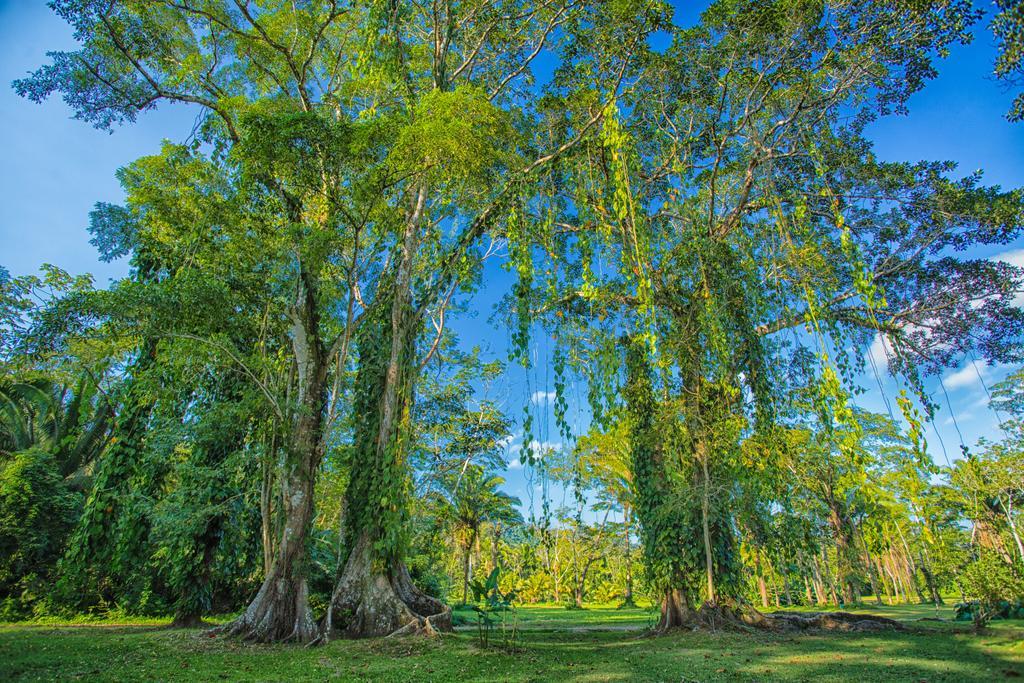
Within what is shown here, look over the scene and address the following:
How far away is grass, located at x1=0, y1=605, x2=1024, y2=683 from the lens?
4.08 metres

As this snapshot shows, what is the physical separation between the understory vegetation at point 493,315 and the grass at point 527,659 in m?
0.08

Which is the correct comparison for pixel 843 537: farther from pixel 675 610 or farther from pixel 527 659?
pixel 527 659

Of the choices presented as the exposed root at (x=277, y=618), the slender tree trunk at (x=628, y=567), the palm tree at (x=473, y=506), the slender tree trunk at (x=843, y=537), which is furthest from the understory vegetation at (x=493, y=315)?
the slender tree trunk at (x=628, y=567)

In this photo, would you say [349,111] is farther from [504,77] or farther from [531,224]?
[531,224]

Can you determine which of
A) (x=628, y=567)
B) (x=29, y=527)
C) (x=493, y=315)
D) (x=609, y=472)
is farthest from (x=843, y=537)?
(x=29, y=527)

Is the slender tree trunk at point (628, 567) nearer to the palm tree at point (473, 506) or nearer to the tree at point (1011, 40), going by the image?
the palm tree at point (473, 506)

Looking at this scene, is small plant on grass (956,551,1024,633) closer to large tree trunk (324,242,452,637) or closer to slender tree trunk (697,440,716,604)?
slender tree trunk (697,440,716,604)

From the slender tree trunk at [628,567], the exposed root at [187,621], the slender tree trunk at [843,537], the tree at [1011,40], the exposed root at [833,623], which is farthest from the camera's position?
the slender tree trunk at [628,567]

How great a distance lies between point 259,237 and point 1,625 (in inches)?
342

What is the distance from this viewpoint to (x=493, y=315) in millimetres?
9016

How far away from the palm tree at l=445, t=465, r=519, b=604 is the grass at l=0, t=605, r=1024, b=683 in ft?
24.9

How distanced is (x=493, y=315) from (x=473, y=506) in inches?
420

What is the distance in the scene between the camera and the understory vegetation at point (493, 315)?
18.0ft

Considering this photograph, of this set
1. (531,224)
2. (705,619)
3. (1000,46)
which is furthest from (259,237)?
(705,619)
